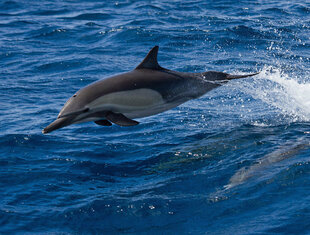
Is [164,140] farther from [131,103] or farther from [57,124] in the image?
[57,124]

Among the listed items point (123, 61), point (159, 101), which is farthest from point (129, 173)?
point (123, 61)

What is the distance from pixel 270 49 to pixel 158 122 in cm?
668

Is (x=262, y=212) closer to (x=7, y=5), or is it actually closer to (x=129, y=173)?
(x=129, y=173)

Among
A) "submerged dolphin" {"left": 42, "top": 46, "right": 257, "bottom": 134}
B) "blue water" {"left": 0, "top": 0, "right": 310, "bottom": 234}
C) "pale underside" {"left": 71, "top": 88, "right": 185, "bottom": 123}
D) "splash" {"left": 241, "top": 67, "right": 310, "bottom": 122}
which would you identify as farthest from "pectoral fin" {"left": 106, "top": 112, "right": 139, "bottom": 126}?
"splash" {"left": 241, "top": 67, "right": 310, "bottom": 122}

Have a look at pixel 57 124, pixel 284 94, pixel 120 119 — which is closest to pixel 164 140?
pixel 120 119

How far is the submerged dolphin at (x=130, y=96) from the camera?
699 centimetres

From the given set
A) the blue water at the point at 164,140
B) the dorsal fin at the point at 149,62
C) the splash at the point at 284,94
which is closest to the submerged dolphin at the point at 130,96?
the dorsal fin at the point at 149,62

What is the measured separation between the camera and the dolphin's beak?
22.0ft

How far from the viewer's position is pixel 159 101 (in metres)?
7.74

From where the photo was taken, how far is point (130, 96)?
7371 mm

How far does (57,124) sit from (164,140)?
2.99 meters

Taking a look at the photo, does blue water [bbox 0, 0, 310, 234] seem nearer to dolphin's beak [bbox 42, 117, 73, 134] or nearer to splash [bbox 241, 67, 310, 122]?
splash [bbox 241, 67, 310, 122]

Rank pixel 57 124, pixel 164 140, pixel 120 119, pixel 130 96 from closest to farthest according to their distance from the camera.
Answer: pixel 57 124
pixel 120 119
pixel 130 96
pixel 164 140

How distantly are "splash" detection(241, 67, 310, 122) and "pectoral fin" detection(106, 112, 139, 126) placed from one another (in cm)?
Result: 378
